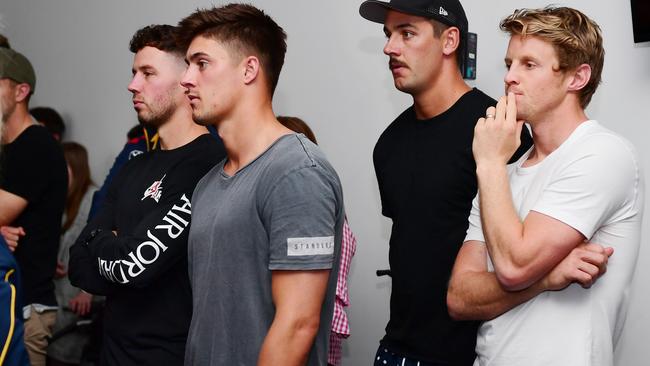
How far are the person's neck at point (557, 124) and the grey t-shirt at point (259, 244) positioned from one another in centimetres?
49

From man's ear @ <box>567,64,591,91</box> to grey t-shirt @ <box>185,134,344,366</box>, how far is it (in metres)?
0.59

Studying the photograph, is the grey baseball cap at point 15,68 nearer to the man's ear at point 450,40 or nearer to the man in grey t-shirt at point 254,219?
the man in grey t-shirt at point 254,219

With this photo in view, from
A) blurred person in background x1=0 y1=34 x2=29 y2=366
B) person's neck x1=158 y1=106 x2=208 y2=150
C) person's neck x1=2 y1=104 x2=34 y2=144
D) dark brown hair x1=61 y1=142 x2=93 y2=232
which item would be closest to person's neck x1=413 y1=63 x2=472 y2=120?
person's neck x1=158 y1=106 x2=208 y2=150

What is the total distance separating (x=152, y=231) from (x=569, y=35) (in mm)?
1171

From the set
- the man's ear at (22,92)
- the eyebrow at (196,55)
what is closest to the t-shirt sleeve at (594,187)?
the eyebrow at (196,55)

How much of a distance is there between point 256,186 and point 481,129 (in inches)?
21.6

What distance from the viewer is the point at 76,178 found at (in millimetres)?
4328

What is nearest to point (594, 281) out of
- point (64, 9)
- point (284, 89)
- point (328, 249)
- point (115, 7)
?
point (328, 249)

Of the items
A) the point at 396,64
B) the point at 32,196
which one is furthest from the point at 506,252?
the point at 32,196

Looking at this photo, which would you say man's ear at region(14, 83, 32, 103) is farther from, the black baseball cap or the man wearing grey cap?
the black baseball cap

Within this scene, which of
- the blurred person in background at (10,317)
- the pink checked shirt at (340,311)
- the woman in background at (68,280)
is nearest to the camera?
the blurred person in background at (10,317)

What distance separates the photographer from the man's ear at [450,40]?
2216mm

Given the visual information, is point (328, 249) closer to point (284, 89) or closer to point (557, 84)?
point (557, 84)

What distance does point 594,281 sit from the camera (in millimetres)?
1572
